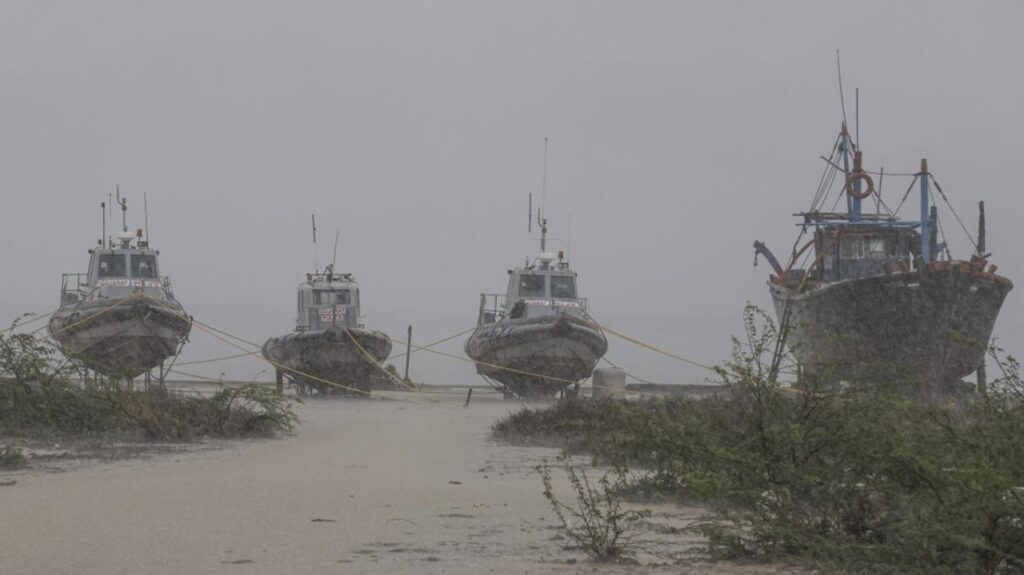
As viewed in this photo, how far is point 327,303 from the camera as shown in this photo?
124ft

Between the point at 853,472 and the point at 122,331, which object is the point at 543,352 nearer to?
the point at 122,331

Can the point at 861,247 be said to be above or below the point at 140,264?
above

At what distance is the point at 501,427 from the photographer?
67.3 feet

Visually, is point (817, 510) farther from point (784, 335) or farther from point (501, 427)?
point (501, 427)

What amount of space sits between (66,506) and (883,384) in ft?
19.3

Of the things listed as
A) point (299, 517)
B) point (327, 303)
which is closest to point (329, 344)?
point (327, 303)

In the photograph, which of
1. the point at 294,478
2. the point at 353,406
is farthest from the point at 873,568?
the point at 353,406

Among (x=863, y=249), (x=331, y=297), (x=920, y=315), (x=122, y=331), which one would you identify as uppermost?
(x=863, y=249)

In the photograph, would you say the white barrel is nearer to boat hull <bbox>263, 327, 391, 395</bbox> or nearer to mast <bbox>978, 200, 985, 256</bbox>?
boat hull <bbox>263, 327, 391, 395</bbox>

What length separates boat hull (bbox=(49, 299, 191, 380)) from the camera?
34.0 m

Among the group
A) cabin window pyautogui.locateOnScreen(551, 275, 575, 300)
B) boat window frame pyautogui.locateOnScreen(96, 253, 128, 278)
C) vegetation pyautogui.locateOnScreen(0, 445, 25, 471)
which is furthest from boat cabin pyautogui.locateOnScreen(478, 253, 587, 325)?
vegetation pyautogui.locateOnScreen(0, 445, 25, 471)

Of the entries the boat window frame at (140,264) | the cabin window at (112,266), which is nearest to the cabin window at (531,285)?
the boat window frame at (140,264)


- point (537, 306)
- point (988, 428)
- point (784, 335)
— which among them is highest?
point (537, 306)

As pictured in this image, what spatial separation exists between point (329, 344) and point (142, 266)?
524 cm
